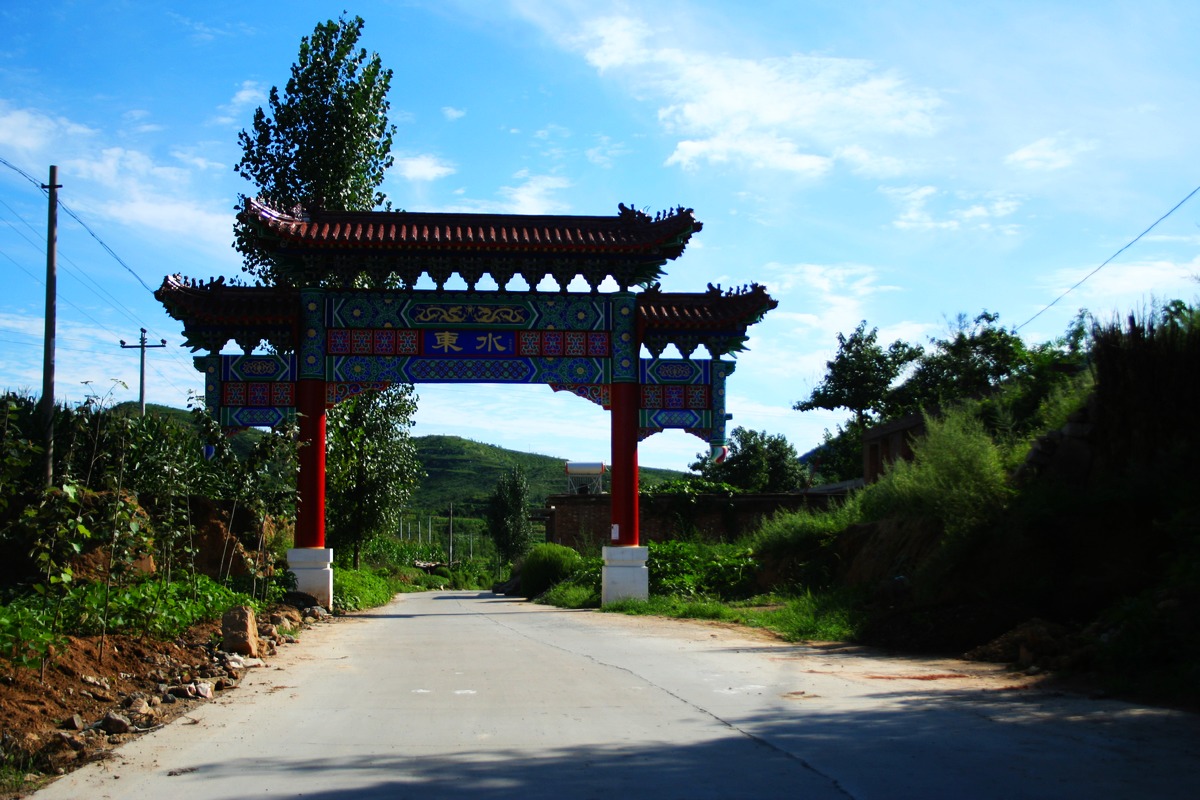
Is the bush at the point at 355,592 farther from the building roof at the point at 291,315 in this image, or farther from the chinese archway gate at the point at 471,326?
the building roof at the point at 291,315

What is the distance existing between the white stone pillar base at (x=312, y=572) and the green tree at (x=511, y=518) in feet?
118

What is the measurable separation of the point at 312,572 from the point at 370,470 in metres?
9.95

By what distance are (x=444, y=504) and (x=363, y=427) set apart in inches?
2762

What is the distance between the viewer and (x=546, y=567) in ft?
94.3

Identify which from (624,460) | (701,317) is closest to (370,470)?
(624,460)

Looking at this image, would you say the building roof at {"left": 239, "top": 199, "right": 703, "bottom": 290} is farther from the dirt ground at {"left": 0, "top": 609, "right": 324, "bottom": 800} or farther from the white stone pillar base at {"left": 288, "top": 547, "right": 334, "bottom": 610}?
the dirt ground at {"left": 0, "top": 609, "right": 324, "bottom": 800}

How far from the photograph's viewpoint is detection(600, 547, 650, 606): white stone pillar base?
21.0 m

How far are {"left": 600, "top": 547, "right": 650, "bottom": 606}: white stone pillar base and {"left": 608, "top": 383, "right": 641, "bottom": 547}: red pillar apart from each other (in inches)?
13.2

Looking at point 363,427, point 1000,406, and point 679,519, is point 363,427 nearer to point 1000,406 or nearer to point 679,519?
point 679,519

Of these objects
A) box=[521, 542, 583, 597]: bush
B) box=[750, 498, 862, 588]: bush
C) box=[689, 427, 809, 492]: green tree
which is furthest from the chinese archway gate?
box=[689, 427, 809, 492]: green tree

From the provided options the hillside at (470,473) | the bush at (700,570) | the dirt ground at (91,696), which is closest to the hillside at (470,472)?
the hillside at (470,473)

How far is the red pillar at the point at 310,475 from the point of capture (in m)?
20.6

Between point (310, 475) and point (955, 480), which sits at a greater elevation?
point (310, 475)

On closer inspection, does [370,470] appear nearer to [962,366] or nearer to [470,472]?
[962,366]
